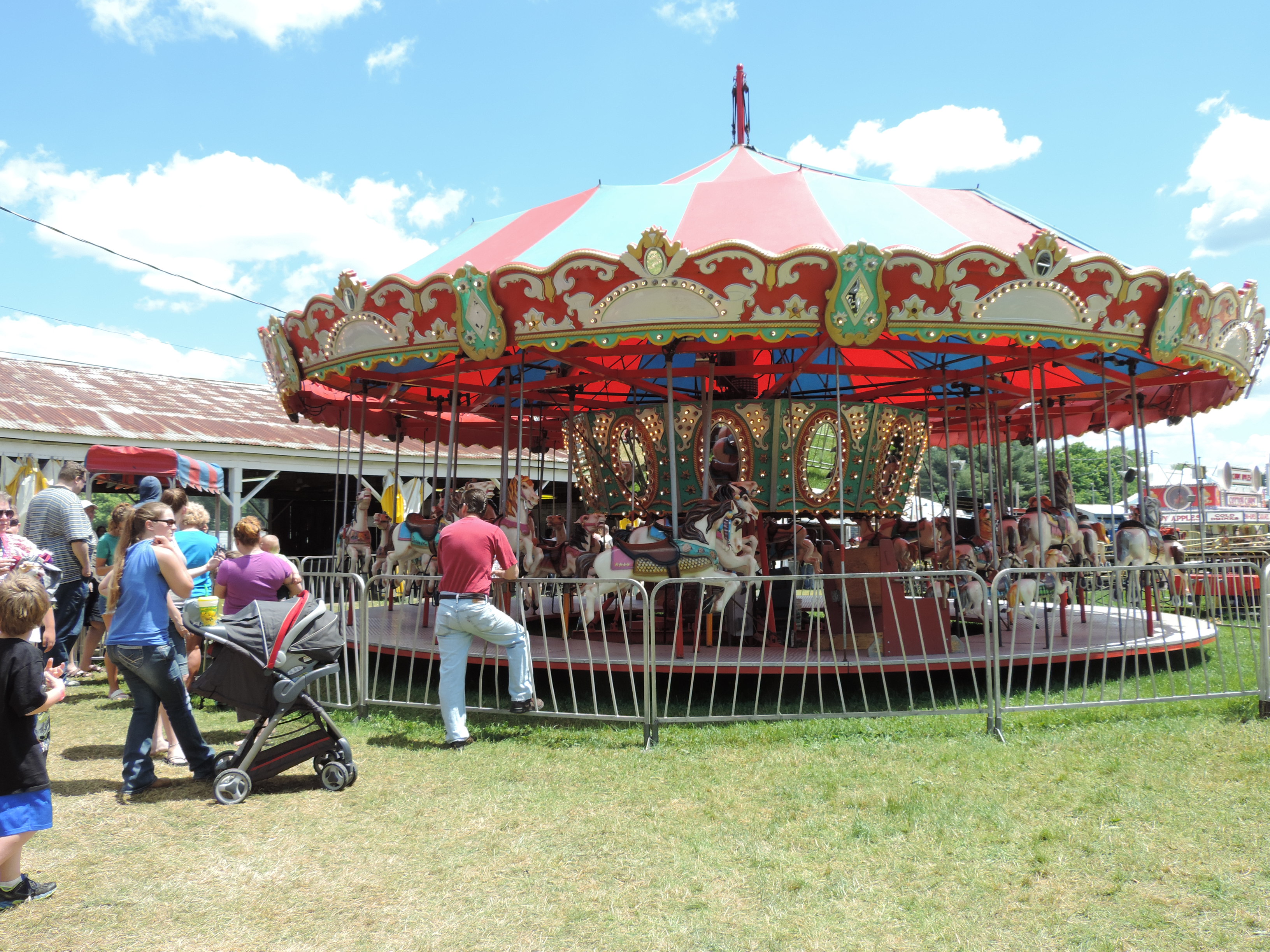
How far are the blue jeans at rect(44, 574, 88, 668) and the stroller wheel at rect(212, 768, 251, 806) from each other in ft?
9.48

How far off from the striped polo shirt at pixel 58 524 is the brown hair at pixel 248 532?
2182 mm

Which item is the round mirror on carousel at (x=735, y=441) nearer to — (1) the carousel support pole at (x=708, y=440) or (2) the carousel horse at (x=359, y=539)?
(1) the carousel support pole at (x=708, y=440)

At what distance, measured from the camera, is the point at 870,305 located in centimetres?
677

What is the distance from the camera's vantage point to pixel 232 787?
15.2ft

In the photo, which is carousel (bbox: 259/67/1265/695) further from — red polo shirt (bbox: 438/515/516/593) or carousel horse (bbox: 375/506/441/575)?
red polo shirt (bbox: 438/515/516/593)

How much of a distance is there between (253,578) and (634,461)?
5.53 m

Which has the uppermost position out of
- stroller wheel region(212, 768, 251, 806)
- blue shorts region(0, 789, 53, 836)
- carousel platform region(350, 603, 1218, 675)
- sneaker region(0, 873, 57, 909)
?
carousel platform region(350, 603, 1218, 675)

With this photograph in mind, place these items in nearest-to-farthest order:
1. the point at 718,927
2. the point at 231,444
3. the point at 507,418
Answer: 1. the point at 718,927
2. the point at 507,418
3. the point at 231,444

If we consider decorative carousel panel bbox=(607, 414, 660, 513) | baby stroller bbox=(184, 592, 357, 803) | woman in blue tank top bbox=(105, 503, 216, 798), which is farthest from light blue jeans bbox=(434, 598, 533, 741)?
decorative carousel panel bbox=(607, 414, 660, 513)

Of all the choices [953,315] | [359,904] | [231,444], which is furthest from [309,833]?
[231,444]

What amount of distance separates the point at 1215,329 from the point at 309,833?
323 inches

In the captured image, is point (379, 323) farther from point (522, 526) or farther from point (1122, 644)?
point (1122, 644)

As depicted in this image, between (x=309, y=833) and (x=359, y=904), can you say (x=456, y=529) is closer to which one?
(x=309, y=833)

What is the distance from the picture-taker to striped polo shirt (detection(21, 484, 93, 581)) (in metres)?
6.63
